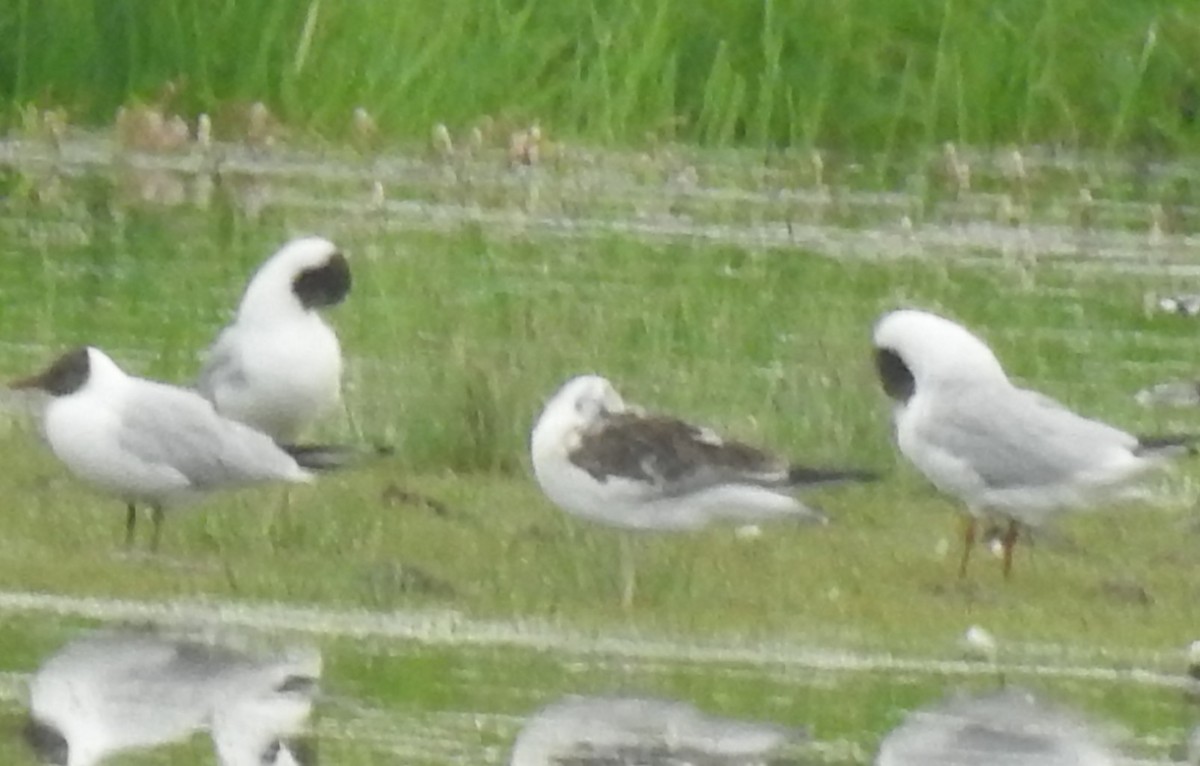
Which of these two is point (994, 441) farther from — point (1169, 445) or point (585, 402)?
point (585, 402)

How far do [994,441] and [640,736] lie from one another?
0.28m

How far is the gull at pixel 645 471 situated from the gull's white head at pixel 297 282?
0.59ft

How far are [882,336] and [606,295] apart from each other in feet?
0.61

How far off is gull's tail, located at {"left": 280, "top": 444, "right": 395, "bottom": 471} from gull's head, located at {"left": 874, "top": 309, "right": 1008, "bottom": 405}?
13.1 inches

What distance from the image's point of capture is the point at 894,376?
149 centimetres

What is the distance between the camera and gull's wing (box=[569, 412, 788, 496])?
1.44m

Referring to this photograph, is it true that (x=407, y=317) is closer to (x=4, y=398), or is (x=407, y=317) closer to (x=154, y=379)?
(x=154, y=379)

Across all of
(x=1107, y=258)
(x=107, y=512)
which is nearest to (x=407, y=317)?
(x=107, y=512)

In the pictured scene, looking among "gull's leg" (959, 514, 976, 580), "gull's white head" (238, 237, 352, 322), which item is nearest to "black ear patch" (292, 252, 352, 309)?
"gull's white head" (238, 237, 352, 322)

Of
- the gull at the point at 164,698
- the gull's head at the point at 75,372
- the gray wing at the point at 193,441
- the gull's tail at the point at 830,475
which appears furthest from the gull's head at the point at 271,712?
the gull's tail at the point at 830,475

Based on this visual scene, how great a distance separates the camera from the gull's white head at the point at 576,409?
1.47 meters

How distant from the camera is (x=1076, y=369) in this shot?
1515 millimetres

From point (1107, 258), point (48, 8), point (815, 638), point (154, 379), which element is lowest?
point (815, 638)

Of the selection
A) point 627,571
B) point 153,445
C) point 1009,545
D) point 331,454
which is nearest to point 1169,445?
point 1009,545
